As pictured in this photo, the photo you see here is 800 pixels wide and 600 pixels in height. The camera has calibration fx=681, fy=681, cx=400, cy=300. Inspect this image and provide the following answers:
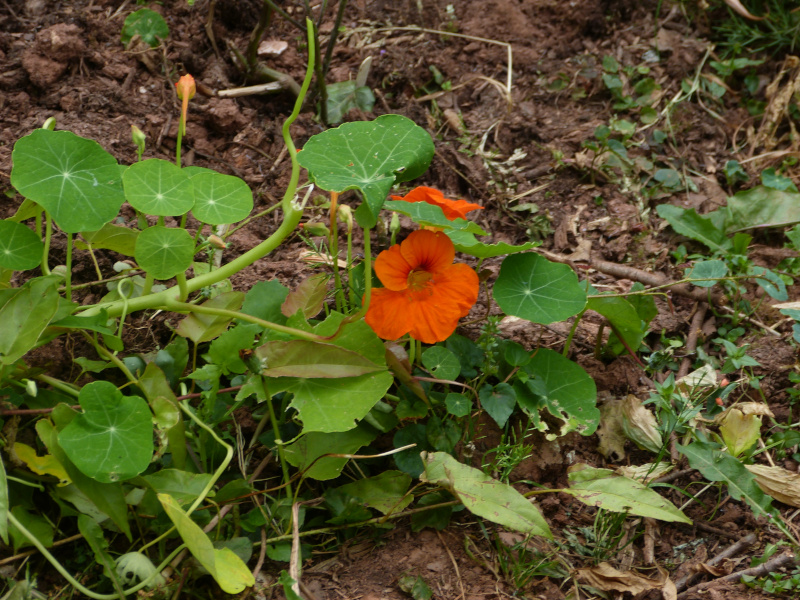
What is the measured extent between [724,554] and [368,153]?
1242mm

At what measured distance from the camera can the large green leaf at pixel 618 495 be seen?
1468mm

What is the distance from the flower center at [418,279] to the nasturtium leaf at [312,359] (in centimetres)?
22

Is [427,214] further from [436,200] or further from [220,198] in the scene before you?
[220,198]

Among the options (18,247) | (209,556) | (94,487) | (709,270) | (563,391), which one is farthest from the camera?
(709,270)

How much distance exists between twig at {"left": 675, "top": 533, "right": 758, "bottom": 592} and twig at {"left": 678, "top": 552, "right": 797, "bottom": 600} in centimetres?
3

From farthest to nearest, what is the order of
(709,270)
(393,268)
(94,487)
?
(709,270), (393,268), (94,487)

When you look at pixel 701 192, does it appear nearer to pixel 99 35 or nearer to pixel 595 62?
pixel 595 62

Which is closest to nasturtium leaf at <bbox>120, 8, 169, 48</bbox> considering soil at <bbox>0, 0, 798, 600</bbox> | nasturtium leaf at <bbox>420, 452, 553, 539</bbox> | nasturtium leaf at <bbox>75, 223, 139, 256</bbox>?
soil at <bbox>0, 0, 798, 600</bbox>

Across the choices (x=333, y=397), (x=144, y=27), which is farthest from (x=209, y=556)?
(x=144, y=27)

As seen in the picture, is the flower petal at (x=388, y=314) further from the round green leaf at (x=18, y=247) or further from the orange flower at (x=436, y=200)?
the round green leaf at (x=18, y=247)

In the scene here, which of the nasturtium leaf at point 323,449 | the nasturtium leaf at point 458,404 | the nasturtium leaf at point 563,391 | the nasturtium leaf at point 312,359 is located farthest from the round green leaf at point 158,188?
the nasturtium leaf at point 563,391

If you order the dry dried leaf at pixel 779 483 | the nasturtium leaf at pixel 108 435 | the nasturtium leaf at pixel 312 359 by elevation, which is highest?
the nasturtium leaf at pixel 312 359

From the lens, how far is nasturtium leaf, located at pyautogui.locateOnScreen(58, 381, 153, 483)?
1.32m

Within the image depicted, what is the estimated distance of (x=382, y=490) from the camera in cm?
159
